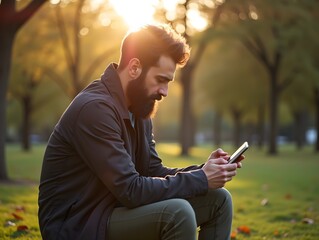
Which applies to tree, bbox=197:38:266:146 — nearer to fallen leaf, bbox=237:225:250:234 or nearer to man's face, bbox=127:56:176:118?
fallen leaf, bbox=237:225:250:234

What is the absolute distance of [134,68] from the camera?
3121 mm

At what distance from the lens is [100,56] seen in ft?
81.1

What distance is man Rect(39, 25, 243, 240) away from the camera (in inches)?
116

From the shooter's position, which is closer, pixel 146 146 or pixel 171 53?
pixel 171 53

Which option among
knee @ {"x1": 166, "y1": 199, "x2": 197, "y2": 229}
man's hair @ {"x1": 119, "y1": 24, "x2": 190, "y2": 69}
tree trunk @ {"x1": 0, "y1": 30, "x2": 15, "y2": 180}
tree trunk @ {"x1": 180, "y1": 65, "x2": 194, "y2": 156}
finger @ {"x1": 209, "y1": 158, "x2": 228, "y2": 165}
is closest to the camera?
knee @ {"x1": 166, "y1": 199, "x2": 197, "y2": 229}

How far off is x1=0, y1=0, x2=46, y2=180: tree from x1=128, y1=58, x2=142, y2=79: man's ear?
7475 millimetres

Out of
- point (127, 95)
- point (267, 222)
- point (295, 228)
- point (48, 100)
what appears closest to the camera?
point (127, 95)

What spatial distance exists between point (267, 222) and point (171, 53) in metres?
3.78

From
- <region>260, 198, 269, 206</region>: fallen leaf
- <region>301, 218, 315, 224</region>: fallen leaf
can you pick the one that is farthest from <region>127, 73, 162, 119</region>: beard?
<region>260, 198, 269, 206</region>: fallen leaf

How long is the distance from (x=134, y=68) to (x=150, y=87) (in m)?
0.15

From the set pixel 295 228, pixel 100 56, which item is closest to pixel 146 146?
pixel 295 228

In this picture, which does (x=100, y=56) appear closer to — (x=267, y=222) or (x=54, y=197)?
(x=267, y=222)

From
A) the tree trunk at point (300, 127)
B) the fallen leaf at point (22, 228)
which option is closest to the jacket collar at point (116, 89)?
the fallen leaf at point (22, 228)

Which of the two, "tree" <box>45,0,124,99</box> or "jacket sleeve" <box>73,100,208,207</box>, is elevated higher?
"tree" <box>45,0,124,99</box>
